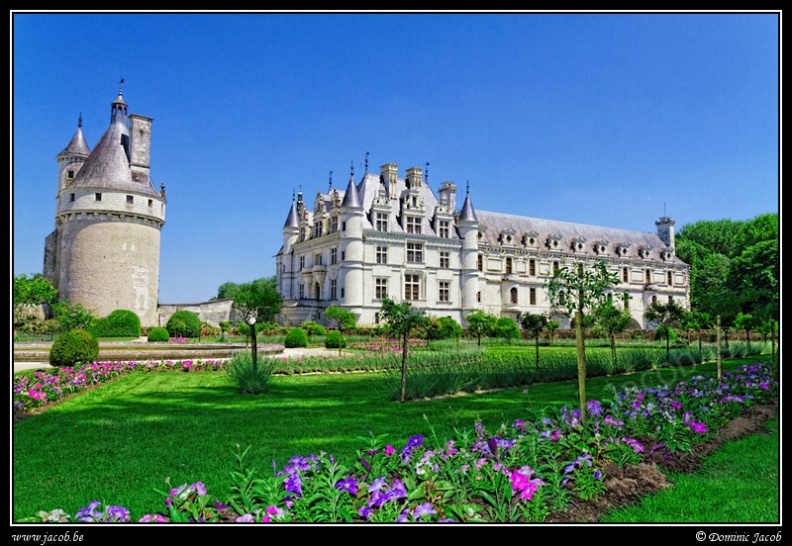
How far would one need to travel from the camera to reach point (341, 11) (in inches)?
164

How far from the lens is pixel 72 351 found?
15.4 meters

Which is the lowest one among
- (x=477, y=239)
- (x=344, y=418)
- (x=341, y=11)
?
(x=344, y=418)

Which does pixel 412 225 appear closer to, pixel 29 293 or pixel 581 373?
pixel 29 293

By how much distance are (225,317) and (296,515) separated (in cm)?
4543

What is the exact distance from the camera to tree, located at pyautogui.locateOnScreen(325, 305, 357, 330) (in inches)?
1518

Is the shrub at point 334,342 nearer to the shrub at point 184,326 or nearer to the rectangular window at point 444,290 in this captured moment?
the shrub at point 184,326

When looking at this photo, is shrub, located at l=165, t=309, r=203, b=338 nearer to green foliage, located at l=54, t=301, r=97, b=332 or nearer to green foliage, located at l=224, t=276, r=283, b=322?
green foliage, located at l=224, t=276, r=283, b=322

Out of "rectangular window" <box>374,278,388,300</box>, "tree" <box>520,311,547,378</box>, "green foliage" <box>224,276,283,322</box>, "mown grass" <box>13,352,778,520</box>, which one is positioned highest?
"rectangular window" <box>374,278,388,300</box>

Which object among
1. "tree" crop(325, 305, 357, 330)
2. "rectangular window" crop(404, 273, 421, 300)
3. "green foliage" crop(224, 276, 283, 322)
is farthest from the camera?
"rectangular window" crop(404, 273, 421, 300)

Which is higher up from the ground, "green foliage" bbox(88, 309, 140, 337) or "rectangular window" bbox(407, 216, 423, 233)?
"rectangular window" bbox(407, 216, 423, 233)

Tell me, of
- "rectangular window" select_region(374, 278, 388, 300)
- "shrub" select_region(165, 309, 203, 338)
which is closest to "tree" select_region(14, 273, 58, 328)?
"shrub" select_region(165, 309, 203, 338)

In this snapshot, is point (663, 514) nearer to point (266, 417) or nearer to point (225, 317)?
point (266, 417)

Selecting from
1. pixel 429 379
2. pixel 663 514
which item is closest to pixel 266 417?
pixel 429 379

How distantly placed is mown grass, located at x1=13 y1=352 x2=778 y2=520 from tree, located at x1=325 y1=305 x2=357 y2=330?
24730 millimetres
